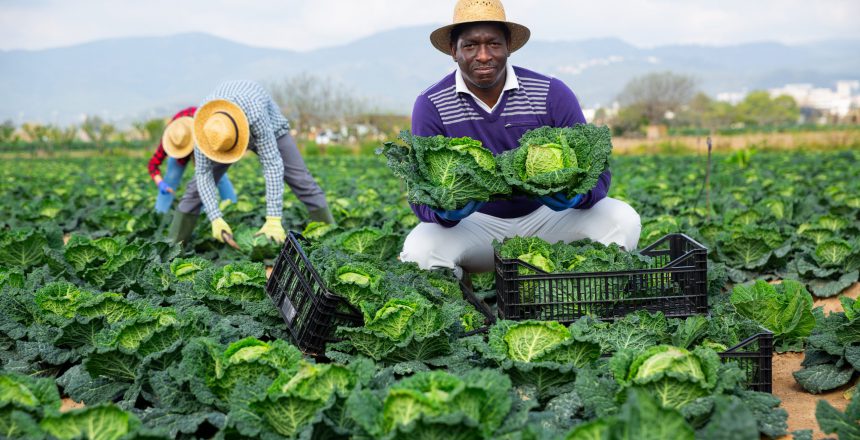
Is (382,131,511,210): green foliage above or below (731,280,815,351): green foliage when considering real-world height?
above

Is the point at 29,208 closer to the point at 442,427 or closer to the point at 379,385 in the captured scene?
the point at 379,385

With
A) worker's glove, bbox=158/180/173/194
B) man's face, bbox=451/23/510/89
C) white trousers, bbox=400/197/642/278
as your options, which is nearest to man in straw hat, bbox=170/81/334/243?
white trousers, bbox=400/197/642/278

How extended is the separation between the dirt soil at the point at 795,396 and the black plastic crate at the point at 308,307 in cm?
143

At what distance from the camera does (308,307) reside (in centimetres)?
339

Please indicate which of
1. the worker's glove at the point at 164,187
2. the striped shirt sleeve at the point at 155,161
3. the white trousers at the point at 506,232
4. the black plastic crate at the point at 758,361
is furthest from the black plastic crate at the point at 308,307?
the striped shirt sleeve at the point at 155,161

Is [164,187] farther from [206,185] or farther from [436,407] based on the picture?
[436,407]

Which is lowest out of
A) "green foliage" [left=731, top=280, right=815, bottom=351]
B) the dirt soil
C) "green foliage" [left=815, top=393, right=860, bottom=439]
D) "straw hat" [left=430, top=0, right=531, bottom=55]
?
the dirt soil

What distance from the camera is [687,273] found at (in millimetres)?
3578

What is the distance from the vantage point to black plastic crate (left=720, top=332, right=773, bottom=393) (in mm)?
3043

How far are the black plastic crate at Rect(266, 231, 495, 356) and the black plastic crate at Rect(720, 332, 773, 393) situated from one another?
1182 millimetres

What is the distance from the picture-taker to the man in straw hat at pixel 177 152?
8.01 meters

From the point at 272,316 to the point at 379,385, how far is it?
130 centimetres

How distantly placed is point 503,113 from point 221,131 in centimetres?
253

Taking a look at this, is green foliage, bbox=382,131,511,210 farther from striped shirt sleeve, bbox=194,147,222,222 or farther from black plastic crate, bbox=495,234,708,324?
striped shirt sleeve, bbox=194,147,222,222
